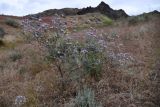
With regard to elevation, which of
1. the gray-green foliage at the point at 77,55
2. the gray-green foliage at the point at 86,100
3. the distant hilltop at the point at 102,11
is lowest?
the distant hilltop at the point at 102,11

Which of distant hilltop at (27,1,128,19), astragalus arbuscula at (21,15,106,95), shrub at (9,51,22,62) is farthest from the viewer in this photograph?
distant hilltop at (27,1,128,19)

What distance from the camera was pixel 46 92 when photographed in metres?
7.82

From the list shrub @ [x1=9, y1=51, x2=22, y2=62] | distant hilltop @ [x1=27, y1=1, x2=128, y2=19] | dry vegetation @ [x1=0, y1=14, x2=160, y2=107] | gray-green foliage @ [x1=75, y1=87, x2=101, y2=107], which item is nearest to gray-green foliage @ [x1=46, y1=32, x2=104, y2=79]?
dry vegetation @ [x1=0, y1=14, x2=160, y2=107]

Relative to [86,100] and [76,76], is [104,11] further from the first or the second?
[86,100]

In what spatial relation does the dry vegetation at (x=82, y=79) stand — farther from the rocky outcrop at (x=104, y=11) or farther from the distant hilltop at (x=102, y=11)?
the rocky outcrop at (x=104, y=11)

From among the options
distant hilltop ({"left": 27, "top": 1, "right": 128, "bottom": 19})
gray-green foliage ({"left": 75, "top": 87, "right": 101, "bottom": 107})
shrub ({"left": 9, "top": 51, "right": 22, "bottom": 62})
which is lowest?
distant hilltop ({"left": 27, "top": 1, "right": 128, "bottom": 19})

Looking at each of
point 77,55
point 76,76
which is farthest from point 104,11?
point 76,76

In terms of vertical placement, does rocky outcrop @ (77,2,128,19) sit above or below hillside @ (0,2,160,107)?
below

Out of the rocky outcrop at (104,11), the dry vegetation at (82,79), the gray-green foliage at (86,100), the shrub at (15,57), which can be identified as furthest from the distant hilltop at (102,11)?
the gray-green foliage at (86,100)

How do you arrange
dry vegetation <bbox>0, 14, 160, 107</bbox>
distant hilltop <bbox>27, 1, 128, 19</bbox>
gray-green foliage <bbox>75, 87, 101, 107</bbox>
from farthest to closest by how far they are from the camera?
distant hilltop <bbox>27, 1, 128, 19</bbox>
dry vegetation <bbox>0, 14, 160, 107</bbox>
gray-green foliage <bbox>75, 87, 101, 107</bbox>

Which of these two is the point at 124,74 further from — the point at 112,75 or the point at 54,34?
the point at 54,34

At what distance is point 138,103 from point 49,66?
10.8 ft

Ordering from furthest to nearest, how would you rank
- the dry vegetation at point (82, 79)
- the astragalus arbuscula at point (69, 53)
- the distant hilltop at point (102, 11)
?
the distant hilltop at point (102, 11) < the astragalus arbuscula at point (69, 53) < the dry vegetation at point (82, 79)

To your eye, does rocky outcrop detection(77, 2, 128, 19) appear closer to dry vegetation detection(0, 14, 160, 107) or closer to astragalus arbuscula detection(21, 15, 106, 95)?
dry vegetation detection(0, 14, 160, 107)
